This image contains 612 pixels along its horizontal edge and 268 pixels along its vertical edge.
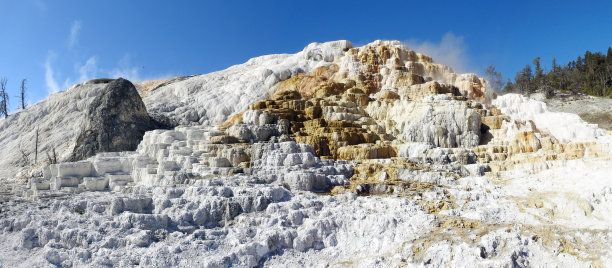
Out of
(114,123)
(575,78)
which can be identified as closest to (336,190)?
(114,123)

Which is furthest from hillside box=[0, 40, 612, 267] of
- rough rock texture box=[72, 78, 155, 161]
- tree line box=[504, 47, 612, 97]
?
tree line box=[504, 47, 612, 97]

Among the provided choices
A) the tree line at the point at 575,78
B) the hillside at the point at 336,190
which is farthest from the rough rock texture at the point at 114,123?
the tree line at the point at 575,78

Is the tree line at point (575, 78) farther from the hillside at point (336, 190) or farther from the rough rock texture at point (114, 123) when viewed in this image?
the rough rock texture at point (114, 123)

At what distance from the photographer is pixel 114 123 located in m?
24.3

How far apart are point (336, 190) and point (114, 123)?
15.0 m

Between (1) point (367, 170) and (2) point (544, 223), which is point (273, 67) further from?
(2) point (544, 223)

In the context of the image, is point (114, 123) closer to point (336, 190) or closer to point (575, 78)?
point (336, 190)

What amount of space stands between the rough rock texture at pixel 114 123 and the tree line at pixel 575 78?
34.7 metres

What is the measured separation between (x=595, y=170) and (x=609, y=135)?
22.9 feet

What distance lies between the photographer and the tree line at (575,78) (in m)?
40.8

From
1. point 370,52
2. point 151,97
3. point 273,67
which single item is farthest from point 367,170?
point 151,97

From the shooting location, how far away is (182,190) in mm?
13891

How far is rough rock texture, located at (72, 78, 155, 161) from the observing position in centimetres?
2348

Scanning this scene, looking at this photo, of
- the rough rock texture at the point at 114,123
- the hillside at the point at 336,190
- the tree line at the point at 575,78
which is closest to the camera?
the hillside at the point at 336,190
